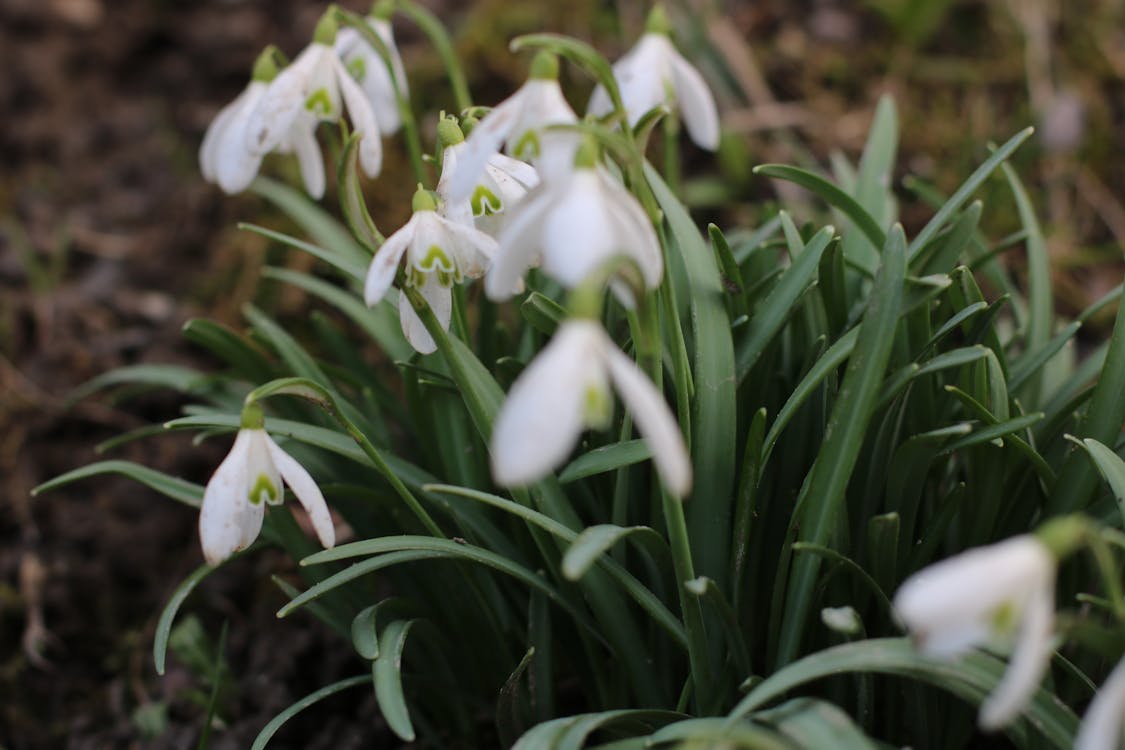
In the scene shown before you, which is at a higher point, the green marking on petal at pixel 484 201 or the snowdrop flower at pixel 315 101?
the snowdrop flower at pixel 315 101

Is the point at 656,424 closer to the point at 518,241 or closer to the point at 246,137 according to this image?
the point at 518,241

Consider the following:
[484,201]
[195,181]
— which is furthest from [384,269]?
[195,181]

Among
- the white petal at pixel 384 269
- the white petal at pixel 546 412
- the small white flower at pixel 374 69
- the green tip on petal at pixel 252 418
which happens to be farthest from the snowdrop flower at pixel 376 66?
the white petal at pixel 546 412

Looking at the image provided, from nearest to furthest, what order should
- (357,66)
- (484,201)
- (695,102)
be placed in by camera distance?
1. (484,201)
2. (695,102)
3. (357,66)

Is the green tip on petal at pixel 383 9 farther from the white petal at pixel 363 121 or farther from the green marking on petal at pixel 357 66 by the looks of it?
the white petal at pixel 363 121

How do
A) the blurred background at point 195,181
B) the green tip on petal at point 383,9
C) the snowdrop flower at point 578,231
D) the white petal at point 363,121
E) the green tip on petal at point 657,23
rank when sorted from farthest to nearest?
1. the blurred background at point 195,181
2. the green tip on petal at point 383,9
3. the green tip on petal at point 657,23
4. the white petal at point 363,121
5. the snowdrop flower at point 578,231

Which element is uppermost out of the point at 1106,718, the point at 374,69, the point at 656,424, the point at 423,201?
the point at 374,69

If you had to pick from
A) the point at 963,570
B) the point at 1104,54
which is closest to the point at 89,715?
the point at 963,570
